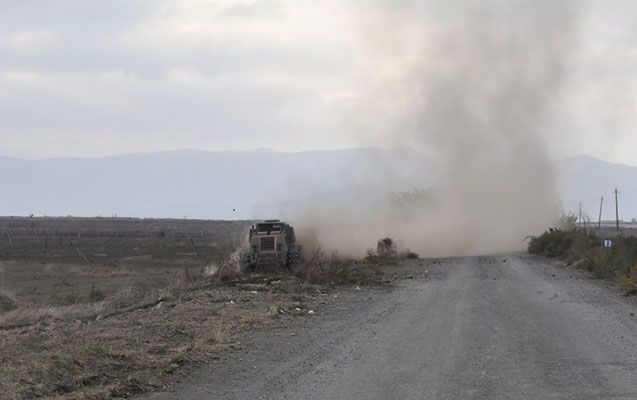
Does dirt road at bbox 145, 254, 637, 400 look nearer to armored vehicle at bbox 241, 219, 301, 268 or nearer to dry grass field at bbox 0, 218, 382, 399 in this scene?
dry grass field at bbox 0, 218, 382, 399

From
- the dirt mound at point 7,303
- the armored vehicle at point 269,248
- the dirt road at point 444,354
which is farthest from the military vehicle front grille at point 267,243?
the dirt road at point 444,354

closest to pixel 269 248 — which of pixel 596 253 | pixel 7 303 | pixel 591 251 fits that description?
pixel 7 303

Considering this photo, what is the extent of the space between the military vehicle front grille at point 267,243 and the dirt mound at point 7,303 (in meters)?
9.87

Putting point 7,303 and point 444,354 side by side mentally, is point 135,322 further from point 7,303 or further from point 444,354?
point 7,303

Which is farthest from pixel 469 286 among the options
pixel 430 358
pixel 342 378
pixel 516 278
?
pixel 342 378

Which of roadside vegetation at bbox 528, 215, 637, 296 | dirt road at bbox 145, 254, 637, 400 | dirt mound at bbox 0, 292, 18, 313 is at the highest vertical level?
roadside vegetation at bbox 528, 215, 637, 296

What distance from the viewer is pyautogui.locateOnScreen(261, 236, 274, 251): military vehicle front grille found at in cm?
3103

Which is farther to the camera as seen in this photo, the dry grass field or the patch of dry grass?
the dry grass field

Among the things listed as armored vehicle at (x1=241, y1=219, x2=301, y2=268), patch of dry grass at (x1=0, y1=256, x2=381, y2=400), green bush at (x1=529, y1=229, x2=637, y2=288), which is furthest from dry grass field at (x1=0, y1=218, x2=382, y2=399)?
green bush at (x1=529, y1=229, x2=637, y2=288)

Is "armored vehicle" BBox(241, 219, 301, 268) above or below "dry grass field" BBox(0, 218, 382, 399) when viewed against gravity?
above

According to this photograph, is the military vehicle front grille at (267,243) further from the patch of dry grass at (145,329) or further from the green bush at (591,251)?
the green bush at (591,251)

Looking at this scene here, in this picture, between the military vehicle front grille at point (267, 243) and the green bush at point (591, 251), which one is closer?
the green bush at point (591, 251)

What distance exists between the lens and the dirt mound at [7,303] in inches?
970

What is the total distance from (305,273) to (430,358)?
14243 millimetres
